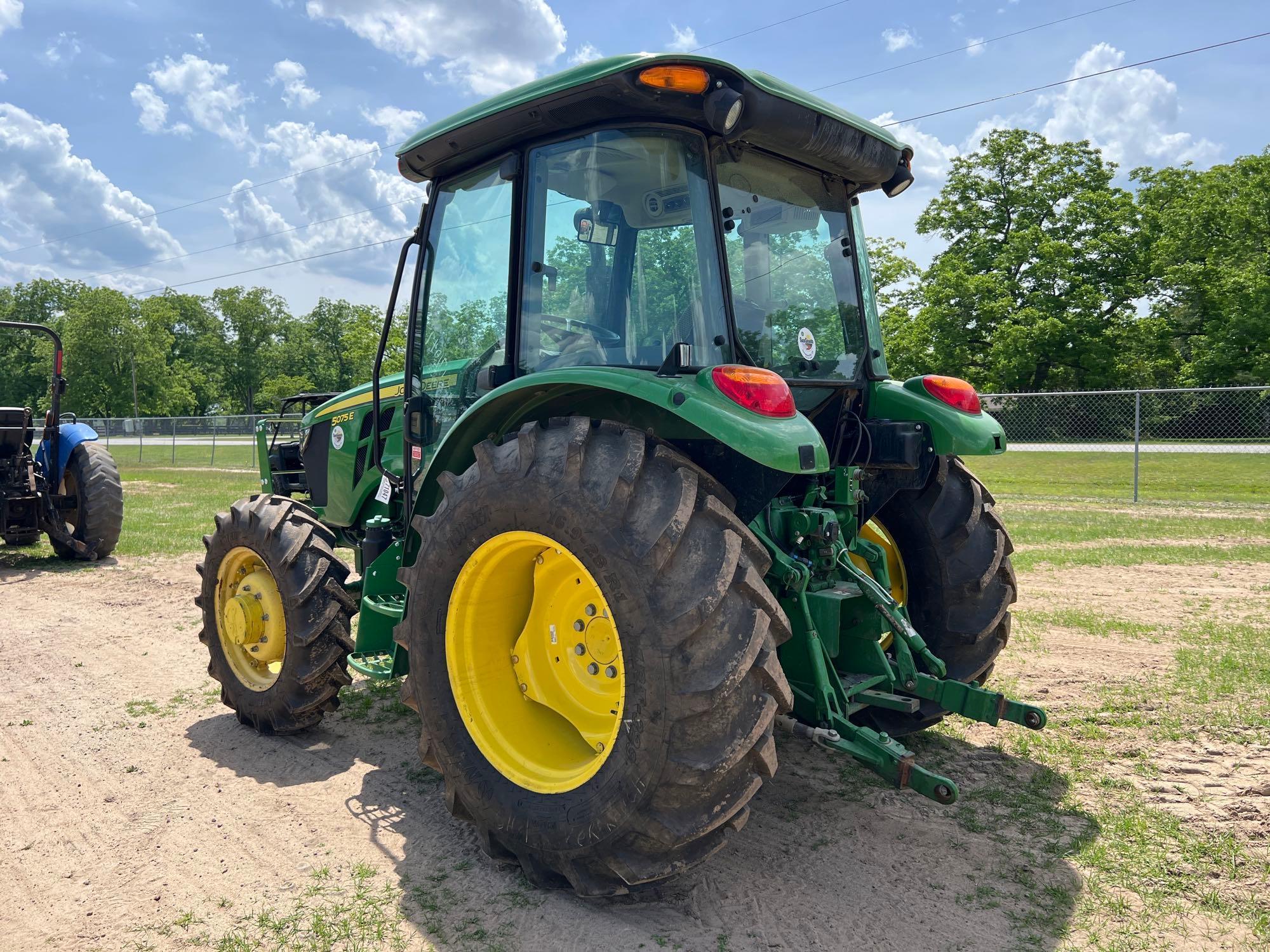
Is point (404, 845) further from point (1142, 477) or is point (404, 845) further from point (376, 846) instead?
point (1142, 477)

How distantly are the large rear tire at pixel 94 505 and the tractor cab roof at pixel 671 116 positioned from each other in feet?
24.6

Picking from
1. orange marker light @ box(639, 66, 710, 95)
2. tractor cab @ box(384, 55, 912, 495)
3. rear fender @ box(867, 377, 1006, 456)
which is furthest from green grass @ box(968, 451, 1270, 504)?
orange marker light @ box(639, 66, 710, 95)

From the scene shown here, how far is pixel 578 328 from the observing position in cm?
337

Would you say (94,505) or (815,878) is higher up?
(94,505)

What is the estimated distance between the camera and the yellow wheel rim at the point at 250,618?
14.3 ft

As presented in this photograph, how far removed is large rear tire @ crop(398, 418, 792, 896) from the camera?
248 centimetres

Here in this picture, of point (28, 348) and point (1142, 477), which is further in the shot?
point (28, 348)

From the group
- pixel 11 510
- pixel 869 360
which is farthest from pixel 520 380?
pixel 11 510

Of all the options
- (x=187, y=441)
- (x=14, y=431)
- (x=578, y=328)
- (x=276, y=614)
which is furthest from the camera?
(x=187, y=441)

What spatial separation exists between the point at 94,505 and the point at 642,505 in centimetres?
893

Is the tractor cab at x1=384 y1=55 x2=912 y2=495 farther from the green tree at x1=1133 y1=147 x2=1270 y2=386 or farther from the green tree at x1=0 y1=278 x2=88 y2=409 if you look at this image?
the green tree at x1=0 y1=278 x2=88 y2=409

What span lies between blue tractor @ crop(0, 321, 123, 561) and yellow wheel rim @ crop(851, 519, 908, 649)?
326 inches

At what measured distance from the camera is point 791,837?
322cm

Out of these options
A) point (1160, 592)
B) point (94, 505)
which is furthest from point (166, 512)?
point (1160, 592)
